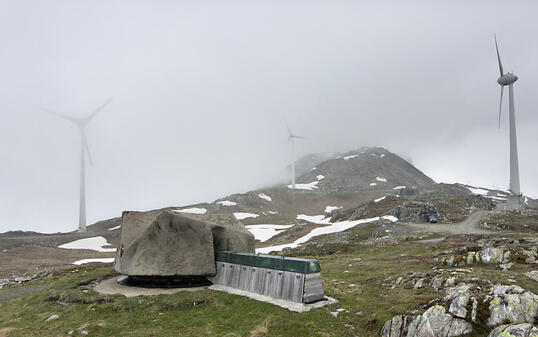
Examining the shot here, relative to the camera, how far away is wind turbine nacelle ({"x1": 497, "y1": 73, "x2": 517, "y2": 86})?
10925cm

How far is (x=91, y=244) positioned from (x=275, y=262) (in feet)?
→ 318

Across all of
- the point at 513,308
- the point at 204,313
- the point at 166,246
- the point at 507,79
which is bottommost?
the point at 204,313

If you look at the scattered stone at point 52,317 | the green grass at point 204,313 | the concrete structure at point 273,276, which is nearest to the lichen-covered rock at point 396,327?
the green grass at point 204,313

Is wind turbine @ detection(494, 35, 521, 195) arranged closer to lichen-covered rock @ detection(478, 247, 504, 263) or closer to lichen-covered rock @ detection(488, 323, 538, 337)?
lichen-covered rock @ detection(478, 247, 504, 263)

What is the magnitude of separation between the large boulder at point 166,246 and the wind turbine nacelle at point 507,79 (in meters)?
124

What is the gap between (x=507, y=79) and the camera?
11038 centimetres

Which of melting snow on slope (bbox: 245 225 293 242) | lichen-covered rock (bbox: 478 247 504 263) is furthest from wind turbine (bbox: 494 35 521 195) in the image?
lichen-covered rock (bbox: 478 247 504 263)

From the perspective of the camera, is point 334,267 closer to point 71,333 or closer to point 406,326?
point 406,326

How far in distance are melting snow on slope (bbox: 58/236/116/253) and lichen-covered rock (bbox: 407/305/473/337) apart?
94.4 meters

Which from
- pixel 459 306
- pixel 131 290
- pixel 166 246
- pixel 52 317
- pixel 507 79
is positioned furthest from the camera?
pixel 507 79

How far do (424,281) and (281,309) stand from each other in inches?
423

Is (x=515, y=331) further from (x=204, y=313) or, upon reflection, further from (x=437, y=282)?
(x=204, y=313)

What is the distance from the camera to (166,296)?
72.7 feet

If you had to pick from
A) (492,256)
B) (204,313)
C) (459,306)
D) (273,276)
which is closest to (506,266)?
(492,256)
